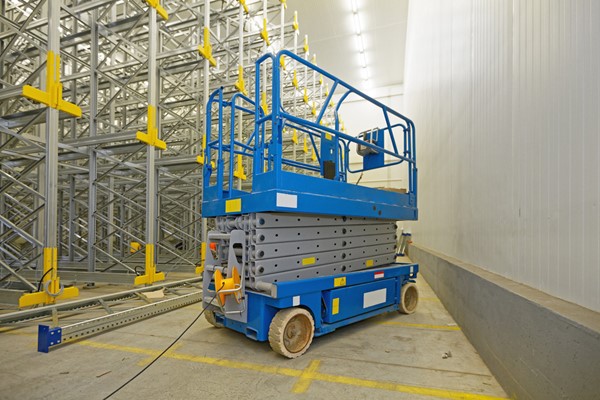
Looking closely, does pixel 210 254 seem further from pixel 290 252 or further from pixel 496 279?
pixel 496 279

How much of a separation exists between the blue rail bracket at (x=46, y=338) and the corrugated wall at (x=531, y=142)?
4545mm

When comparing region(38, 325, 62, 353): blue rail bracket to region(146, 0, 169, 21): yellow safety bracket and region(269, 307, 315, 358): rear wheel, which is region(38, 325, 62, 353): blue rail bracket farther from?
region(146, 0, 169, 21): yellow safety bracket

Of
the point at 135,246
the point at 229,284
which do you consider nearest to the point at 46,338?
the point at 229,284

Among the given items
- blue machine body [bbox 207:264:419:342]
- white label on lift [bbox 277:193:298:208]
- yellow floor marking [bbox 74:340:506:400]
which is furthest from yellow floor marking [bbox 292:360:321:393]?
white label on lift [bbox 277:193:298:208]

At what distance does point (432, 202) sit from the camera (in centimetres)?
775

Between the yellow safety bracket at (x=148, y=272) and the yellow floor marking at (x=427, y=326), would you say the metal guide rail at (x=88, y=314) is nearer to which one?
the yellow safety bracket at (x=148, y=272)

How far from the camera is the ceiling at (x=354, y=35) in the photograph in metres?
14.2

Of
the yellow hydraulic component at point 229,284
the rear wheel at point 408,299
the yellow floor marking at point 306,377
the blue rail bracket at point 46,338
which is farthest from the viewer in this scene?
the rear wheel at point 408,299

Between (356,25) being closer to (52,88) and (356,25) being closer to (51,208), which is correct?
(52,88)

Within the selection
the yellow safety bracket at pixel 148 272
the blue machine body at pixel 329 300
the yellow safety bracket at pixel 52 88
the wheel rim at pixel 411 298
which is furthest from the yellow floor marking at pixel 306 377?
the yellow safety bracket at pixel 52 88

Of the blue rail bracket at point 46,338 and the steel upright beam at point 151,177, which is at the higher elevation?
the steel upright beam at point 151,177

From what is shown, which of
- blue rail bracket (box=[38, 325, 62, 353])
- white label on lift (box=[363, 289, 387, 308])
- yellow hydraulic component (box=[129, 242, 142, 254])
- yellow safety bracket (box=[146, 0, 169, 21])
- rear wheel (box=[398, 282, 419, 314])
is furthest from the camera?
yellow hydraulic component (box=[129, 242, 142, 254])

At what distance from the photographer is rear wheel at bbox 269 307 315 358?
3.18 meters

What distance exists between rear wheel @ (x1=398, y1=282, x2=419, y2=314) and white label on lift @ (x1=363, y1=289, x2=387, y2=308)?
1.90 feet
